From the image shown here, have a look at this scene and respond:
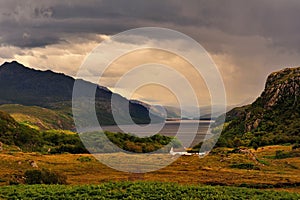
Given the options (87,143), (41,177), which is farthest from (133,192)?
(87,143)

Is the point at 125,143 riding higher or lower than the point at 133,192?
higher

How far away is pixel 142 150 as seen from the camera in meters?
160

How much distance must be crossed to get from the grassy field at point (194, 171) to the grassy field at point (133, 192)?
1468cm

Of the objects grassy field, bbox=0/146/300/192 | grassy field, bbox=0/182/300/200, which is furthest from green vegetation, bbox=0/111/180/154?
grassy field, bbox=0/182/300/200

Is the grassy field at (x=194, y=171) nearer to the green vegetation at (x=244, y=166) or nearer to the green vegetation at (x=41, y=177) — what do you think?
the green vegetation at (x=244, y=166)

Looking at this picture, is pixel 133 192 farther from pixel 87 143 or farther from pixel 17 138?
pixel 17 138

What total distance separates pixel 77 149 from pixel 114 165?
5868 centimetres

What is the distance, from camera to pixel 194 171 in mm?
95188

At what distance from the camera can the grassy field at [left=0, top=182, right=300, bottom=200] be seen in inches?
1959

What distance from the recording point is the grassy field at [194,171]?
73438 mm

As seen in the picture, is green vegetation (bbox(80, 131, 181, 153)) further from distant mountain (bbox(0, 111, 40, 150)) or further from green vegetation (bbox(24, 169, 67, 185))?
green vegetation (bbox(24, 169, 67, 185))

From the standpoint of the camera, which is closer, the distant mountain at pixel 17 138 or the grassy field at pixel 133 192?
the grassy field at pixel 133 192

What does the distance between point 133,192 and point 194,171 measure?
46590mm

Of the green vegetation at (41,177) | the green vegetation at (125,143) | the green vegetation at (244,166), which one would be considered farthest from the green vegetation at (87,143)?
the green vegetation at (41,177)
